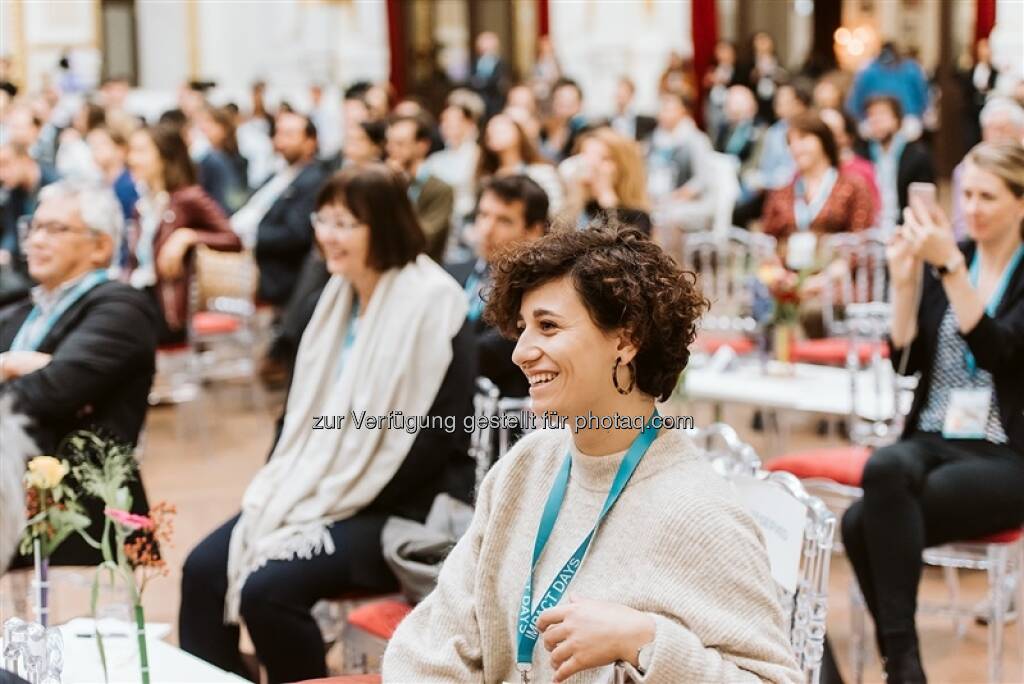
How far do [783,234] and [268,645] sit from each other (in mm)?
4073

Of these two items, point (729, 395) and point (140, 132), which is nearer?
point (729, 395)

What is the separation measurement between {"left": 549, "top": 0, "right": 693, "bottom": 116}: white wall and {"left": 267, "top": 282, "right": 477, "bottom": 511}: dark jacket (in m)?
12.6

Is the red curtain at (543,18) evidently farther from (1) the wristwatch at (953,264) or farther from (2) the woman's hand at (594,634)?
(2) the woman's hand at (594,634)

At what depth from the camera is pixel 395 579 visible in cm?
334

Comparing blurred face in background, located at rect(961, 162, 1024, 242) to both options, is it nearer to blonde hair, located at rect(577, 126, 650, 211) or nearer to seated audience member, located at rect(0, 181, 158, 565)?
seated audience member, located at rect(0, 181, 158, 565)

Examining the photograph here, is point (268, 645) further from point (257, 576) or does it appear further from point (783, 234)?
point (783, 234)

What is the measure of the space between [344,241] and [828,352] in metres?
2.82

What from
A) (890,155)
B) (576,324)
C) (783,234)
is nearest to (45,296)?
(576,324)

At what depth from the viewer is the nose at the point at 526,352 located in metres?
2.14

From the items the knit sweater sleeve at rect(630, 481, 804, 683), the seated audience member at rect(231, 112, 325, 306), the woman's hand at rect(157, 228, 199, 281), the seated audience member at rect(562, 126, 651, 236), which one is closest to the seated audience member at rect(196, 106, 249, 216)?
the seated audience member at rect(231, 112, 325, 306)

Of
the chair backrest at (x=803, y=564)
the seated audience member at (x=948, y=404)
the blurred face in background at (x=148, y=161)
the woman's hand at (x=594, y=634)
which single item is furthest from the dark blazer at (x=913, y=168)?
the woman's hand at (x=594, y=634)

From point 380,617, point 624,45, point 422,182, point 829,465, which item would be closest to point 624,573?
point 380,617

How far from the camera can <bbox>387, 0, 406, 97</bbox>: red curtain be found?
59.0 ft

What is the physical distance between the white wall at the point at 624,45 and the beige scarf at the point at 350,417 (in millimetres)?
12564
